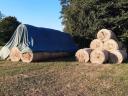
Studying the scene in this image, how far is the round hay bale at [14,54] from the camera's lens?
18.3 metres

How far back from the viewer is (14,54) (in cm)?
1841

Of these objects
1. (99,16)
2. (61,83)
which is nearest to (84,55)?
(99,16)

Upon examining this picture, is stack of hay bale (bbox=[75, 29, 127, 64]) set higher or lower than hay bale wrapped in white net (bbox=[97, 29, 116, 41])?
lower

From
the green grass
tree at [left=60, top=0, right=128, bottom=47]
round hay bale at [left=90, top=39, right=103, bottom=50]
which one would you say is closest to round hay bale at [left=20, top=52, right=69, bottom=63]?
round hay bale at [left=90, top=39, right=103, bottom=50]

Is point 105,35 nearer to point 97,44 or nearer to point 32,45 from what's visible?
point 97,44

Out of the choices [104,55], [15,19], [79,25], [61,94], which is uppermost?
[15,19]

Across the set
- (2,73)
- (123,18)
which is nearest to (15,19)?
(123,18)

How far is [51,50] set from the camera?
19.9 meters

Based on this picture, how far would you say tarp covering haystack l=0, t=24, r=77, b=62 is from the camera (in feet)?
58.9

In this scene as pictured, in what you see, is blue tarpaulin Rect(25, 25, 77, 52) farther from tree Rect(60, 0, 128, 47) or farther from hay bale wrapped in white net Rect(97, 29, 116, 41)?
hay bale wrapped in white net Rect(97, 29, 116, 41)

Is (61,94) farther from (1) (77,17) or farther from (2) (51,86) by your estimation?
(1) (77,17)

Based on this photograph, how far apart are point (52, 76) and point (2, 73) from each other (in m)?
2.10

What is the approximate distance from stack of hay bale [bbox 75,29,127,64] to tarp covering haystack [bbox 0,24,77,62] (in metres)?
2.25

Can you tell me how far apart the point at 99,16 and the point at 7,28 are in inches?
815
